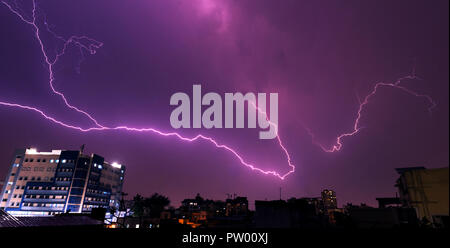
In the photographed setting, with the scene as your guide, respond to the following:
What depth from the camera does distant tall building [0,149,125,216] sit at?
51969 millimetres

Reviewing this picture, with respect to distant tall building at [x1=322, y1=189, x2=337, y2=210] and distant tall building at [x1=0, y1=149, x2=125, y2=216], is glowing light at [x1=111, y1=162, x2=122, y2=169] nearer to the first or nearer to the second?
distant tall building at [x1=0, y1=149, x2=125, y2=216]

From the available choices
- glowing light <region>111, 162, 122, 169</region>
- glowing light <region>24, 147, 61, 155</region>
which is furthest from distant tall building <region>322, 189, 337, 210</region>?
glowing light <region>24, 147, 61, 155</region>

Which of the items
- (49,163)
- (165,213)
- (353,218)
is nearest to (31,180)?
(49,163)

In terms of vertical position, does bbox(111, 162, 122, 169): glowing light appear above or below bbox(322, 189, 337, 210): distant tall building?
above

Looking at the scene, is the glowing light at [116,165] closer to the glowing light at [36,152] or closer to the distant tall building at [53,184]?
the distant tall building at [53,184]

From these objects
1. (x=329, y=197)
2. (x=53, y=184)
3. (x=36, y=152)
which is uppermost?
(x=36, y=152)

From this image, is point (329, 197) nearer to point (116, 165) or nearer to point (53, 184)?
point (116, 165)

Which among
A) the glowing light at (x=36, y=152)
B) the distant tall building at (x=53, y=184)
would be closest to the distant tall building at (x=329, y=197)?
the distant tall building at (x=53, y=184)

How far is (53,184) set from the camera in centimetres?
5316

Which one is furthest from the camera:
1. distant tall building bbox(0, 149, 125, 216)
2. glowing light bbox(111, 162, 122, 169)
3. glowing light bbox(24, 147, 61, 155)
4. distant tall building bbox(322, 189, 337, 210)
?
glowing light bbox(111, 162, 122, 169)

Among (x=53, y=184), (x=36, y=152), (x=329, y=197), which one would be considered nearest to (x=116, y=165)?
(x=53, y=184)
